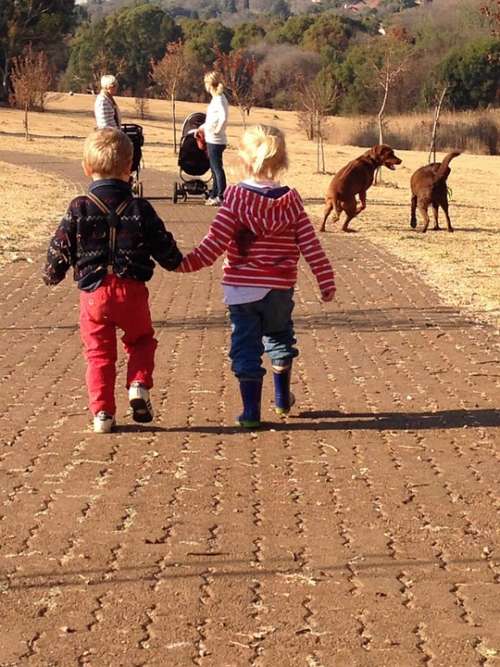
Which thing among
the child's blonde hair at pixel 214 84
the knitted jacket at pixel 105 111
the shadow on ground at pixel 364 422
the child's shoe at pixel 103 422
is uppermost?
the child's blonde hair at pixel 214 84

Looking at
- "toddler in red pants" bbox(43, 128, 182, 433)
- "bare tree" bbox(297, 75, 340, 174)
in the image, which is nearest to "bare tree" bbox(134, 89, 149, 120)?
"bare tree" bbox(297, 75, 340, 174)

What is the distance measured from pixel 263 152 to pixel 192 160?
1357 cm

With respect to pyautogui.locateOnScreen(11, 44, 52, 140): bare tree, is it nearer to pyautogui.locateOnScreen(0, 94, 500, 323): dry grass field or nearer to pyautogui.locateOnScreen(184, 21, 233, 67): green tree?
pyautogui.locateOnScreen(0, 94, 500, 323): dry grass field

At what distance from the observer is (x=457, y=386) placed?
27.0ft

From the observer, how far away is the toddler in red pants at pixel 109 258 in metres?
6.76

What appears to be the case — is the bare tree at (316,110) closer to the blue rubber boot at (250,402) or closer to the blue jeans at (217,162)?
the blue jeans at (217,162)

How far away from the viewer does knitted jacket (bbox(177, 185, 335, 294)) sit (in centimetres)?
692

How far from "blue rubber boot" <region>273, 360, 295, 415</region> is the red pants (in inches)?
26.9

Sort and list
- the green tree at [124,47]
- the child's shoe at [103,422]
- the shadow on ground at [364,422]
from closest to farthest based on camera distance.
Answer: the child's shoe at [103,422] < the shadow on ground at [364,422] < the green tree at [124,47]

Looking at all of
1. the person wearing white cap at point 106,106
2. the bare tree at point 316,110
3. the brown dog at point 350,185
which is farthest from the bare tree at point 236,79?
the brown dog at point 350,185

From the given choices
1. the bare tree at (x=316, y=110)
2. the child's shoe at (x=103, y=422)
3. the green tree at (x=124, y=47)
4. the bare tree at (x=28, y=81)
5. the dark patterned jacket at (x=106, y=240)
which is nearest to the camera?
the dark patterned jacket at (x=106, y=240)

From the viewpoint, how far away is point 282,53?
80.9 meters

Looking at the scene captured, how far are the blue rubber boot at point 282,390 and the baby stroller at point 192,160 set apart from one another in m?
12.8

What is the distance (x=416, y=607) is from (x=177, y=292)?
800cm
